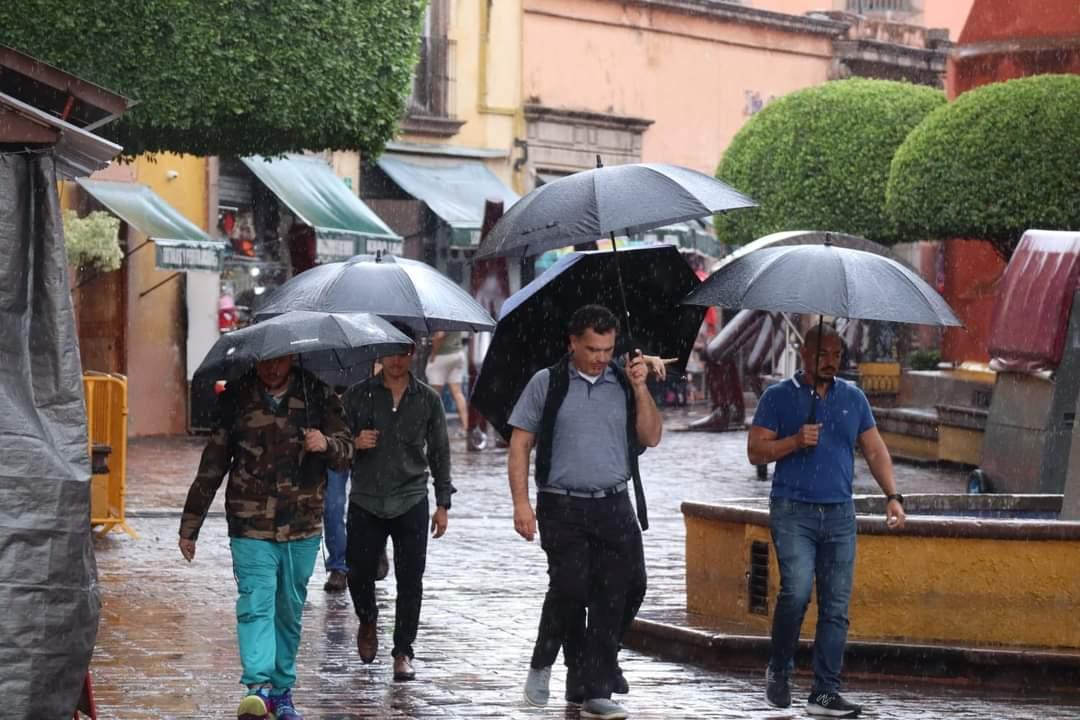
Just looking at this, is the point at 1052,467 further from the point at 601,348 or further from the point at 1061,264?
the point at 601,348

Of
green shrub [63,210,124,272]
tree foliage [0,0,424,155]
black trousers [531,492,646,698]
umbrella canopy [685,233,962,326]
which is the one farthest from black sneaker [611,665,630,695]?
green shrub [63,210,124,272]

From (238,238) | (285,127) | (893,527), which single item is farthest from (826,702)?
(238,238)

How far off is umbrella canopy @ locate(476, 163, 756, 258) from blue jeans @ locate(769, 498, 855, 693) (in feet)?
4.26

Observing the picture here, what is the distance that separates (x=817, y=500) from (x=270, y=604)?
229 centimetres

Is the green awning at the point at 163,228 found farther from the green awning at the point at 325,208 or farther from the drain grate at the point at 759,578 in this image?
the drain grate at the point at 759,578

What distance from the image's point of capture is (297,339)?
8.92 m

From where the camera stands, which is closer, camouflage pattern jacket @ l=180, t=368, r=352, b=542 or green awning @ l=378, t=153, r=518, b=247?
camouflage pattern jacket @ l=180, t=368, r=352, b=542

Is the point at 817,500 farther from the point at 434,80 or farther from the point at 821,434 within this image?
the point at 434,80

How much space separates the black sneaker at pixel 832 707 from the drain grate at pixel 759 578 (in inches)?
54.1

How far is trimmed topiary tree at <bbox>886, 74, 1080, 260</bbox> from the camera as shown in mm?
23625

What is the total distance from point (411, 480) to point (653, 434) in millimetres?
1591

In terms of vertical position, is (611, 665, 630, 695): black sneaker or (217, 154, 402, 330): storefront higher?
(217, 154, 402, 330): storefront

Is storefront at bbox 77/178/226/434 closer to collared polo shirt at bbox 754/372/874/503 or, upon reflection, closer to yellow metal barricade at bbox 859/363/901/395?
yellow metal barricade at bbox 859/363/901/395

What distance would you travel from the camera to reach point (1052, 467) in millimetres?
16562
